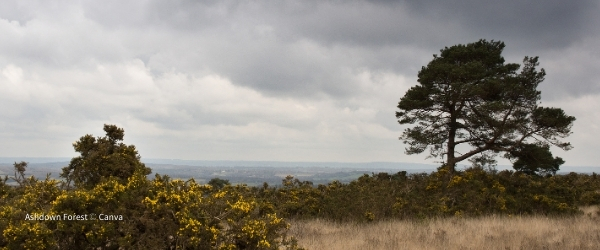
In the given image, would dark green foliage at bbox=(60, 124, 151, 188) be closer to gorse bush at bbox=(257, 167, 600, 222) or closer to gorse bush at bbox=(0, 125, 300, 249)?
gorse bush at bbox=(0, 125, 300, 249)

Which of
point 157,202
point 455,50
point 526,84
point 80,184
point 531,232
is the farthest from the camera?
point 455,50

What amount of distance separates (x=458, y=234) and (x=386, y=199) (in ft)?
15.3

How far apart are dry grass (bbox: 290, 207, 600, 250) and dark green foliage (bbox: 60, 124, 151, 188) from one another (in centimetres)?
418

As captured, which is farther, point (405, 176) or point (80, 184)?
point (405, 176)

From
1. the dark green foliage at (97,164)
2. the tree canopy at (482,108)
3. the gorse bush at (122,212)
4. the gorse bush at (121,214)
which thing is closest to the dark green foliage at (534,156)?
the tree canopy at (482,108)

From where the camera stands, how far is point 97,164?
5500mm

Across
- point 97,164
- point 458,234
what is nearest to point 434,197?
point 458,234

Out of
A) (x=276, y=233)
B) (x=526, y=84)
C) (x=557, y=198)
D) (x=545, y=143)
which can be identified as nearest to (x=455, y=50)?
(x=526, y=84)

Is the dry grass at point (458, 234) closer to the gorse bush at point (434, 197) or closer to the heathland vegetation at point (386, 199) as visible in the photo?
the heathland vegetation at point (386, 199)

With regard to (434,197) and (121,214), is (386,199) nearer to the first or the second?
(434,197)

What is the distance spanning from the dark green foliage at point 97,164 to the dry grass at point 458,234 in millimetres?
4184

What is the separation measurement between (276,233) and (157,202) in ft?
5.62

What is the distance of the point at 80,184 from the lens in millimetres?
5297

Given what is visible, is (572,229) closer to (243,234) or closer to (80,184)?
(243,234)
